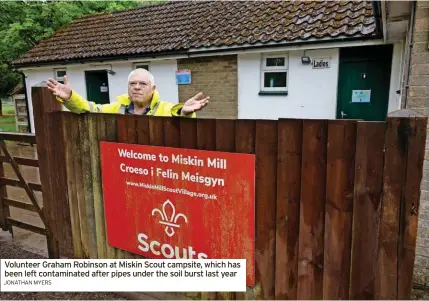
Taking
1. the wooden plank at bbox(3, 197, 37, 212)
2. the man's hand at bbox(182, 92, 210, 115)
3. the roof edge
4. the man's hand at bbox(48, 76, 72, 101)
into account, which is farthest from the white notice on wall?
the wooden plank at bbox(3, 197, 37, 212)

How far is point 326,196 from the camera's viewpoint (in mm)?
1900

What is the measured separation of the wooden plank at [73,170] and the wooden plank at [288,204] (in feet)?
6.08

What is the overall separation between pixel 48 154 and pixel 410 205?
9.80 feet

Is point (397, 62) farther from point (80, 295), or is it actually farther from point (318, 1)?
point (80, 295)

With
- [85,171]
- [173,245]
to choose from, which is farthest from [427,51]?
[85,171]

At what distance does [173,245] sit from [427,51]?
2.72 meters

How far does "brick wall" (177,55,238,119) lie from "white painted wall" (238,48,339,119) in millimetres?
204

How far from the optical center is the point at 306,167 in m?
1.93

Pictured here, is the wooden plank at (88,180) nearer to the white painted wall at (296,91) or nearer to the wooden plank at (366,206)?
the wooden plank at (366,206)

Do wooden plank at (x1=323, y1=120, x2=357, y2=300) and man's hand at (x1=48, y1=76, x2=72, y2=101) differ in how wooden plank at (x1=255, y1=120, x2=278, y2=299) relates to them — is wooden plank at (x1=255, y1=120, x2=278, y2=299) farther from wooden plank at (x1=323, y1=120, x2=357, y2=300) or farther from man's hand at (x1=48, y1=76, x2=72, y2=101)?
man's hand at (x1=48, y1=76, x2=72, y2=101)

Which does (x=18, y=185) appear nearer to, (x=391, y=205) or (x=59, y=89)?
(x=59, y=89)

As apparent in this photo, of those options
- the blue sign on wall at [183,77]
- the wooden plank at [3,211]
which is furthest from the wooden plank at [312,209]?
the blue sign on wall at [183,77]

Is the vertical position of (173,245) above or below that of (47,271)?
above

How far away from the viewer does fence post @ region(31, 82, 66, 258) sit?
301 cm
